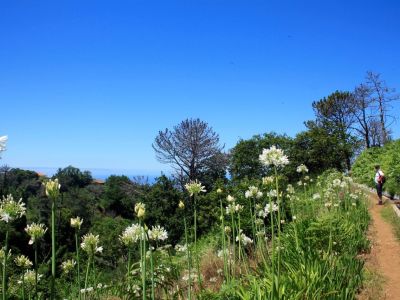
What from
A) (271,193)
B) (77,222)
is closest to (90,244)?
(77,222)

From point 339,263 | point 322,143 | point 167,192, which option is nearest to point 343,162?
point 322,143

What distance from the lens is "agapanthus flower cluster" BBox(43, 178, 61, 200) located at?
2.45m

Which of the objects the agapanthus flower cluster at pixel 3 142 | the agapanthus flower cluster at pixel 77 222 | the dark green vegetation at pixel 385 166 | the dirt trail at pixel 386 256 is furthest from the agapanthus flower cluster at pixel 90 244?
the dark green vegetation at pixel 385 166

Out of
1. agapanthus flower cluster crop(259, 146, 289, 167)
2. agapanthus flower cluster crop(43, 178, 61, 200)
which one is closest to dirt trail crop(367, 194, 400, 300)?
agapanthus flower cluster crop(259, 146, 289, 167)

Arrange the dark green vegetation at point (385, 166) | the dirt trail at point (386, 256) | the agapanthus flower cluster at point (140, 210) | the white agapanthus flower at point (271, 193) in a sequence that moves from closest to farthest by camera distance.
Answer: the agapanthus flower cluster at point (140, 210), the white agapanthus flower at point (271, 193), the dirt trail at point (386, 256), the dark green vegetation at point (385, 166)

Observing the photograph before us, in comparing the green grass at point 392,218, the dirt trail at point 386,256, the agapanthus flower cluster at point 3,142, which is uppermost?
the agapanthus flower cluster at point 3,142

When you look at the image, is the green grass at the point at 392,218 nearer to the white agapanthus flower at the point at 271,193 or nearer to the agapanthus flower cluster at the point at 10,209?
the white agapanthus flower at the point at 271,193

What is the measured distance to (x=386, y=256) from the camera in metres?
9.16

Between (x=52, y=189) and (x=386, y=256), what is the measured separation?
340 inches

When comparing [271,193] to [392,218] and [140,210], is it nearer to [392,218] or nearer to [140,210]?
[140,210]

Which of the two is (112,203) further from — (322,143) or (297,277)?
(297,277)

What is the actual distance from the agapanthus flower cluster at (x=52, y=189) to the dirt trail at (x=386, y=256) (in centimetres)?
554

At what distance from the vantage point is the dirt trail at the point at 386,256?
22.5ft

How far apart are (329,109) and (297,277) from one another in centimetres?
4640
